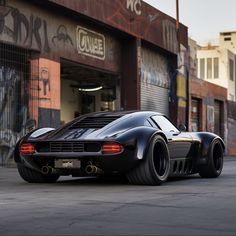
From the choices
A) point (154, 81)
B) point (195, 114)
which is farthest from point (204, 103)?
point (154, 81)

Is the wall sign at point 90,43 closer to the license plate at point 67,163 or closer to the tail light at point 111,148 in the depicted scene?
the license plate at point 67,163

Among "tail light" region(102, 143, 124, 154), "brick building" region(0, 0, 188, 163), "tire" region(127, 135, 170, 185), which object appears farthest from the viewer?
"brick building" region(0, 0, 188, 163)

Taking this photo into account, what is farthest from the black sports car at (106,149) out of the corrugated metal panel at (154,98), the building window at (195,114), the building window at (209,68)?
the building window at (209,68)

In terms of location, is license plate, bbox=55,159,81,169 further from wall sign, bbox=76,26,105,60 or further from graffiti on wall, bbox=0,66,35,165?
wall sign, bbox=76,26,105,60

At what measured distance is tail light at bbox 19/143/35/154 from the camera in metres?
8.93

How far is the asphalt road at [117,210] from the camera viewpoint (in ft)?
16.4

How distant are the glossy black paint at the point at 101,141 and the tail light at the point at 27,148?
0.18 ft

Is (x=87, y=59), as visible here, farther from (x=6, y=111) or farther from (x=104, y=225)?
(x=104, y=225)

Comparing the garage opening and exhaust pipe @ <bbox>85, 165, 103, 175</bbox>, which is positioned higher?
the garage opening

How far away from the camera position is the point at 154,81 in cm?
2867

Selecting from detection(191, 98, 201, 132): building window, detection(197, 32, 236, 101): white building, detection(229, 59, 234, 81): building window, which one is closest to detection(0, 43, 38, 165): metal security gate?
detection(191, 98, 201, 132): building window

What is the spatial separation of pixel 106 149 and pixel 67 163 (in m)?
0.66

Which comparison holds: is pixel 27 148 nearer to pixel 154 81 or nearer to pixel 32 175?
pixel 32 175

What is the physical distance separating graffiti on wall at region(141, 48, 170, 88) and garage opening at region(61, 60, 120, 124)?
1.61 metres
